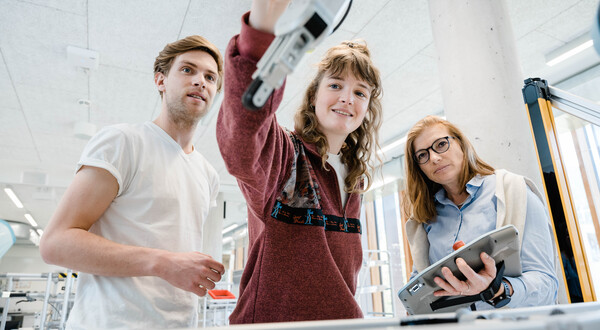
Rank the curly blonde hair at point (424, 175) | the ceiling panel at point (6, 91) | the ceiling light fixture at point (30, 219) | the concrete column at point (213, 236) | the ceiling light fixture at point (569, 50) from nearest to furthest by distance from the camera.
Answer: the curly blonde hair at point (424, 175) → the ceiling light fixture at point (569, 50) → the ceiling panel at point (6, 91) → the concrete column at point (213, 236) → the ceiling light fixture at point (30, 219)

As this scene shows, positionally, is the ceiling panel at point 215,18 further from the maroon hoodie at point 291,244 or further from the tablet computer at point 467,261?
the tablet computer at point 467,261

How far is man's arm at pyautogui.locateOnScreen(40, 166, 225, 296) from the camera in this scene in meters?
0.90

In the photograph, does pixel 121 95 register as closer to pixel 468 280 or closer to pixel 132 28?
pixel 132 28

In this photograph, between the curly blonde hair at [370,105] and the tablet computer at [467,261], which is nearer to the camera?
the tablet computer at [467,261]

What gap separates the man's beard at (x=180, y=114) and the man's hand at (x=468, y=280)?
0.91 m

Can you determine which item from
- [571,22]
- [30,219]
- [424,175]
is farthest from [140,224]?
[30,219]

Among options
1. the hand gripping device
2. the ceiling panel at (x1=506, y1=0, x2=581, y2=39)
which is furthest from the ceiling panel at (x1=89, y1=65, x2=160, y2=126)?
the hand gripping device

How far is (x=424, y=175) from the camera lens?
149cm

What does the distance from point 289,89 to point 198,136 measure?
1818mm

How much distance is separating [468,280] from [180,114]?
1.01 metres

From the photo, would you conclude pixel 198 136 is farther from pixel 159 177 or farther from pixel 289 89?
pixel 159 177

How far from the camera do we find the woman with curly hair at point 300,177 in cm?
58

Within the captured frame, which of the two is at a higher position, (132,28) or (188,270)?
(132,28)

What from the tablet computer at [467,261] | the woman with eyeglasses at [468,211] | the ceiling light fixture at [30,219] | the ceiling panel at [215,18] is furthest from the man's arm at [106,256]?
the ceiling light fixture at [30,219]
